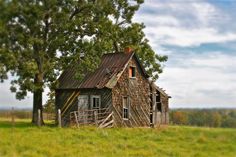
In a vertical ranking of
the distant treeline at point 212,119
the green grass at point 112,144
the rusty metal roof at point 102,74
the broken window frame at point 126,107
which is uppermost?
the rusty metal roof at point 102,74

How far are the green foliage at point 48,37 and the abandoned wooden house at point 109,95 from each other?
135 centimetres

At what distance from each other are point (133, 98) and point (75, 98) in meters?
5.52

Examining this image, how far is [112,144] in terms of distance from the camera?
2511 cm

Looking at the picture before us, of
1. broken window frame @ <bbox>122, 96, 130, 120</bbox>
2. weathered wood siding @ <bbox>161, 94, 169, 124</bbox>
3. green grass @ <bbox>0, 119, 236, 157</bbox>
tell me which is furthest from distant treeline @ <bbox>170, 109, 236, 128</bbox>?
green grass @ <bbox>0, 119, 236, 157</bbox>

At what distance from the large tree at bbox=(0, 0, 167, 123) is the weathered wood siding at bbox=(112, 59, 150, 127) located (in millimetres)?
3159

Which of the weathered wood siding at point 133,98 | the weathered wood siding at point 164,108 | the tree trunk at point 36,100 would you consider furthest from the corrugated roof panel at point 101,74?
the weathered wood siding at point 164,108

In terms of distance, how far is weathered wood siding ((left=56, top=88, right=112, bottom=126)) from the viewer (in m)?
38.2

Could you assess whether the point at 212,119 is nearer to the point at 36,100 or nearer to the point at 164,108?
the point at 164,108

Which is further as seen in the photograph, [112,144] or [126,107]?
[126,107]

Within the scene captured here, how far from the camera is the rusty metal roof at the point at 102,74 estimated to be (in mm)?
38903

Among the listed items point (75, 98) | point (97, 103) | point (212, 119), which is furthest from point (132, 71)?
point (212, 119)

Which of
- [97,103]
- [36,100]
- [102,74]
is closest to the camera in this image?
[97,103]

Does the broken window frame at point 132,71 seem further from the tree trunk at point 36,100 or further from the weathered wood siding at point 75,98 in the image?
the tree trunk at point 36,100

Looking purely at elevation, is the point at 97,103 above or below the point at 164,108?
above
